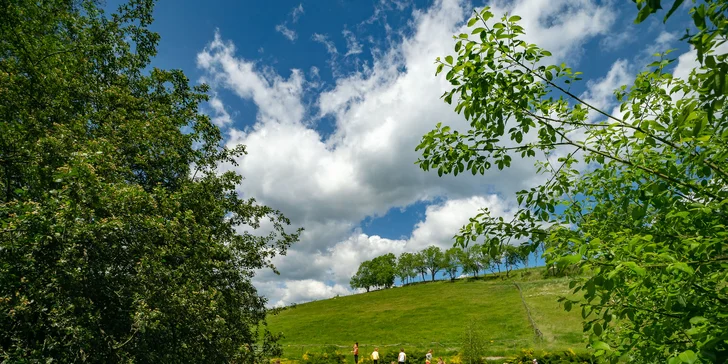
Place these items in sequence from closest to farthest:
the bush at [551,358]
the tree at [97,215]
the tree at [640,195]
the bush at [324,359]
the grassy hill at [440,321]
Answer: the tree at [640,195], the tree at [97,215], the bush at [551,358], the bush at [324,359], the grassy hill at [440,321]

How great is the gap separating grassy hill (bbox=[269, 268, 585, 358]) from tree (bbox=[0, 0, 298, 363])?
3033 cm

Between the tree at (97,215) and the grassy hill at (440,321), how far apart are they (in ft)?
99.5

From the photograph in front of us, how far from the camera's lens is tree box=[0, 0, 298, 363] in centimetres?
803

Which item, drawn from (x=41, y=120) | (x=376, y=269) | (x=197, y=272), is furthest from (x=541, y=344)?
(x=376, y=269)

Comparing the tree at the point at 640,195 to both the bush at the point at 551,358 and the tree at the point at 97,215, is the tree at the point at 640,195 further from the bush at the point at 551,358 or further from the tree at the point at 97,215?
the bush at the point at 551,358

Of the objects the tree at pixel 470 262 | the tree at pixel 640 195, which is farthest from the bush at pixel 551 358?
the tree at pixel 470 262

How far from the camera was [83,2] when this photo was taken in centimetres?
1446

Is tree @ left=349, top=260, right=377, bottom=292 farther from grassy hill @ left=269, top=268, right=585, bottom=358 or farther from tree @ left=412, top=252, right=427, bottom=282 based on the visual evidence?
grassy hill @ left=269, top=268, right=585, bottom=358

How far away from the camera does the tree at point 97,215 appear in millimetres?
8031

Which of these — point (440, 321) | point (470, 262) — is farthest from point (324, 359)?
point (470, 262)

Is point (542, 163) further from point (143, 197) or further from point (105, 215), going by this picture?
point (105, 215)

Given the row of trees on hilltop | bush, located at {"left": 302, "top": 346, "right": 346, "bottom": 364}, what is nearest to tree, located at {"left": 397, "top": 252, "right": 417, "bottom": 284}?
the row of trees on hilltop

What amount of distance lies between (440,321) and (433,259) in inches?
3167

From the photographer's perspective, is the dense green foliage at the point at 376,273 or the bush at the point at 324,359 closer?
the bush at the point at 324,359
